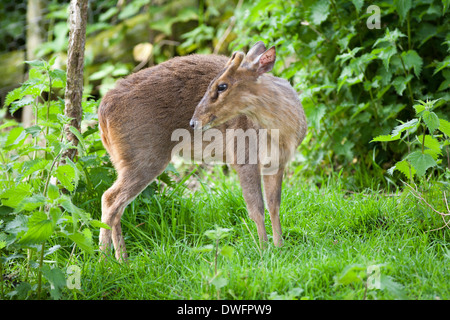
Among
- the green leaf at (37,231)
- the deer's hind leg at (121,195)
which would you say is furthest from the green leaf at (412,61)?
the green leaf at (37,231)

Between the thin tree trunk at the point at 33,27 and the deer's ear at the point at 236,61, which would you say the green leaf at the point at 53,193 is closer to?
the deer's ear at the point at 236,61

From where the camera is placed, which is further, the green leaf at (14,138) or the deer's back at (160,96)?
the deer's back at (160,96)

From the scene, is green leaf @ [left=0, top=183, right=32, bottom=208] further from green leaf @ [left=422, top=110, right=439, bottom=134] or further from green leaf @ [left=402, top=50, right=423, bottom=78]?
green leaf @ [left=402, top=50, right=423, bottom=78]

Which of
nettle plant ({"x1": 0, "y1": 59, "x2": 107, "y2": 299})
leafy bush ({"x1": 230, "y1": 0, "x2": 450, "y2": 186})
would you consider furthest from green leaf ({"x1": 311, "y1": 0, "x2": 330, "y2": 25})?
nettle plant ({"x1": 0, "y1": 59, "x2": 107, "y2": 299})

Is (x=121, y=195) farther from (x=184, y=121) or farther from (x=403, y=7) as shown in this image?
(x=403, y=7)

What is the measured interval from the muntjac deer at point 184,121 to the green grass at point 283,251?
261 millimetres

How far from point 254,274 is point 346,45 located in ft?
8.24

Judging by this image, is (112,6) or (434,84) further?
(112,6)

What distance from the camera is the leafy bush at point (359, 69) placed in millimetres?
4836

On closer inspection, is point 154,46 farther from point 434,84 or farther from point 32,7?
point 434,84

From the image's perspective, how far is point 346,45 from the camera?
491cm

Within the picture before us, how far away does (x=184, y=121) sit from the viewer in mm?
4152

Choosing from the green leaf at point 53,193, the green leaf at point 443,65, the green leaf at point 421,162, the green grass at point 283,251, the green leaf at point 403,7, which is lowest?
the green grass at point 283,251
